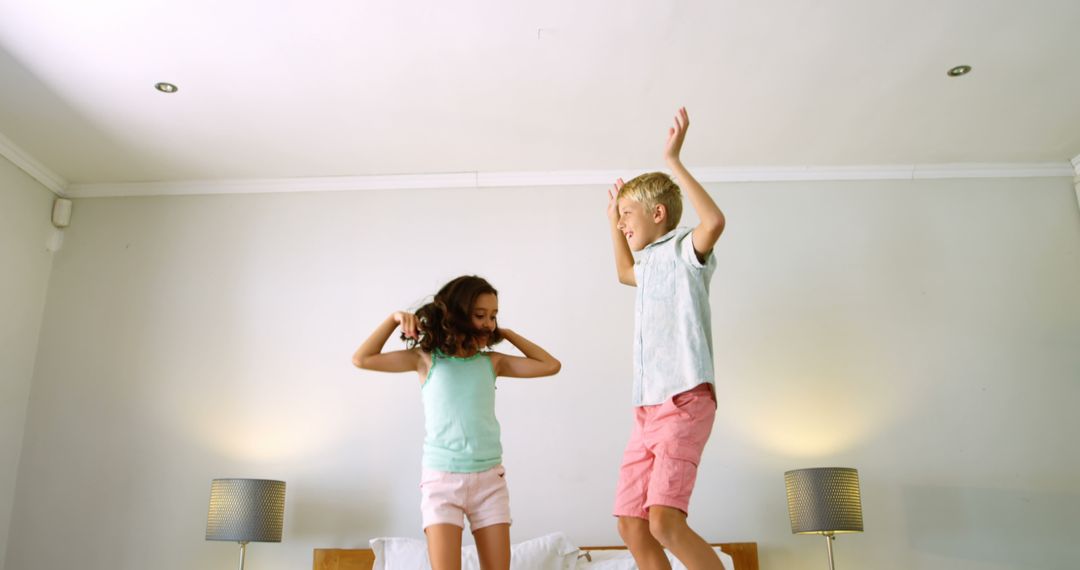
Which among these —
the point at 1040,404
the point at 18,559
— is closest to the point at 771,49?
the point at 1040,404

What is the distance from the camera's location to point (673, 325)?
2070mm

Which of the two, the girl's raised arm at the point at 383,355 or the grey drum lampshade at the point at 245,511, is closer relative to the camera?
the girl's raised arm at the point at 383,355

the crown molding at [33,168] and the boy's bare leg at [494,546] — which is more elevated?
the crown molding at [33,168]

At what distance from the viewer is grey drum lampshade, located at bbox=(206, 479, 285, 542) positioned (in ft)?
10.2

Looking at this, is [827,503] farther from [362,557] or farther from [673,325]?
[362,557]

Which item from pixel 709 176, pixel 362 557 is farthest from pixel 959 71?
pixel 362 557

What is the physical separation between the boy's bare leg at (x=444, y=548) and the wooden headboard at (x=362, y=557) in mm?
1285

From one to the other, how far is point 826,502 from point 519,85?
1877mm

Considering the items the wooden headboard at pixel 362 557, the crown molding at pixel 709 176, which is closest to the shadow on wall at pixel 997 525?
the wooden headboard at pixel 362 557

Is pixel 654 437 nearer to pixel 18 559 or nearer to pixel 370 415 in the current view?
pixel 370 415

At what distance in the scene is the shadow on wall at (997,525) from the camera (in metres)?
3.41

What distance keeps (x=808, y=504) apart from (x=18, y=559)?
3133 millimetres

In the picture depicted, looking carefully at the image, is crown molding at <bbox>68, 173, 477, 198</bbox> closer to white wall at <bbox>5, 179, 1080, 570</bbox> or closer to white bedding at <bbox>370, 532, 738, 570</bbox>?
white wall at <bbox>5, 179, 1080, 570</bbox>

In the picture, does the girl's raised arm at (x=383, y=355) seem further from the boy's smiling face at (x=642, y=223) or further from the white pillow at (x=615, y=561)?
the white pillow at (x=615, y=561)
